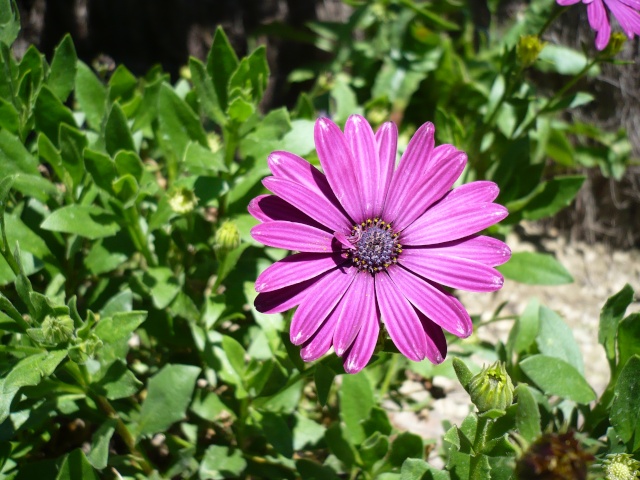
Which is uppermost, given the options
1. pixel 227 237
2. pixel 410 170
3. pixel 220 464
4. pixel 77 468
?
pixel 410 170

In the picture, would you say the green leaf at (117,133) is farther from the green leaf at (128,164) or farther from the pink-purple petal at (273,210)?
the pink-purple petal at (273,210)

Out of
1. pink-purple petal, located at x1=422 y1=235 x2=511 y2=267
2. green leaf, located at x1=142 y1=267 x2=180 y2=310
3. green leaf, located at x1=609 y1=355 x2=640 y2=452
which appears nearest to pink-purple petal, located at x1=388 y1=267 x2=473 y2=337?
pink-purple petal, located at x1=422 y1=235 x2=511 y2=267

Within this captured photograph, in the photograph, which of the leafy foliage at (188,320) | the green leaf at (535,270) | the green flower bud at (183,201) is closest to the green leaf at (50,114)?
the leafy foliage at (188,320)

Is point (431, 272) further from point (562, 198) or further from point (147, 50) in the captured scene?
point (147, 50)

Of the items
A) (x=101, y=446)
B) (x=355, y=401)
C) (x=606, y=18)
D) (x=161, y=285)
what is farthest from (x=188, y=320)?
(x=606, y=18)

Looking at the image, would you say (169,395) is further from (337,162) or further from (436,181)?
(436,181)

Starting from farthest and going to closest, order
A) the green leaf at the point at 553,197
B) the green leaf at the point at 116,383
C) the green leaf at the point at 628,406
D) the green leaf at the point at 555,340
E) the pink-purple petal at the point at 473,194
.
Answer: the green leaf at the point at 553,197
the green leaf at the point at 555,340
the green leaf at the point at 116,383
the green leaf at the point at 628,406
the pink-purple petal at the point at 473,194

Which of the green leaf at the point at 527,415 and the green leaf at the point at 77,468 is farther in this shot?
the green leaf at the point at 77,468
